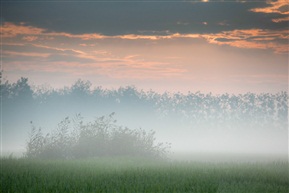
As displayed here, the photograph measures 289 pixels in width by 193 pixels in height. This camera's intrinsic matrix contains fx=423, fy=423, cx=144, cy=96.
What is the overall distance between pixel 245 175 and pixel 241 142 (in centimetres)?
8274

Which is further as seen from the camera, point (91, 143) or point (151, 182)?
point (91, 143)

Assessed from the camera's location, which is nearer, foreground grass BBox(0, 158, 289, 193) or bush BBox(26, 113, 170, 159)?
foreground grass BBox(0, 158, 289, 193)

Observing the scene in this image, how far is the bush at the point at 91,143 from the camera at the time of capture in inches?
1281

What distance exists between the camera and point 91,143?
3309 cm

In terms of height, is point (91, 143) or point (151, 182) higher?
point (91, 143)

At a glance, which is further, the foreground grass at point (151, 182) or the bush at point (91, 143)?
the bush at point (91, 143)

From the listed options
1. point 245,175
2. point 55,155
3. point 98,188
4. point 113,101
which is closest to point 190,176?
point 245,175

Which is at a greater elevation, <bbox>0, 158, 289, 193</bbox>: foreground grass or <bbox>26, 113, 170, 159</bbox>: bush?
<bbox>26, 113, 170, 159</bbox>: bush

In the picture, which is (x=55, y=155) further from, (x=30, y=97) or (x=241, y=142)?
(x=241, y=142)

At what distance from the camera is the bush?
32.5 meters

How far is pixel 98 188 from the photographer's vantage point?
13.5 meters

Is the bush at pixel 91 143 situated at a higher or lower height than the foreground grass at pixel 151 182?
higher

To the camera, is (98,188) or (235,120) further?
(235,120)

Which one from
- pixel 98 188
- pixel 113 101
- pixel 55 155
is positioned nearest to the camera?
pixel 98 188
